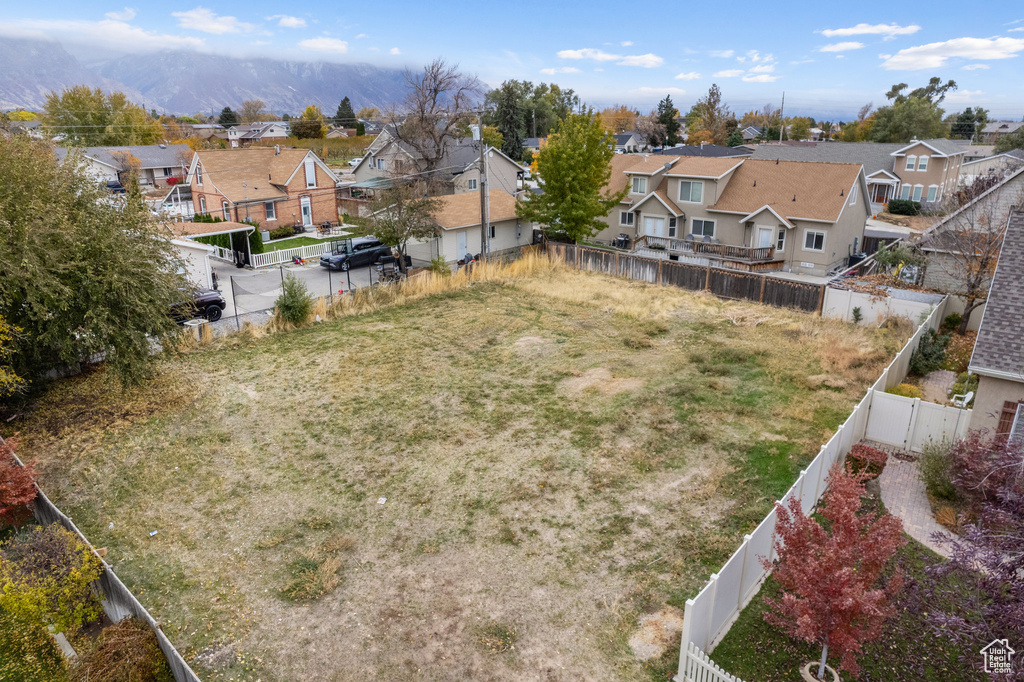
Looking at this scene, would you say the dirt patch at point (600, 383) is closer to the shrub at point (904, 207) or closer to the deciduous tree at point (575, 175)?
the deciduous tree at point (575, 175)

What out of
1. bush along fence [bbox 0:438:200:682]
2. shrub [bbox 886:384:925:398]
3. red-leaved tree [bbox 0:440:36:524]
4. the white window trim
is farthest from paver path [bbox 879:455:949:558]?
the white window trim

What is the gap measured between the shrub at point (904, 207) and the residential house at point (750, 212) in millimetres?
20282

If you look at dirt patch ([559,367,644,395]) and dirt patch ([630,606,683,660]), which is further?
dirt patch ([559,367,644,395])

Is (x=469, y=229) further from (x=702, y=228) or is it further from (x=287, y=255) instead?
(x=702, y=228)

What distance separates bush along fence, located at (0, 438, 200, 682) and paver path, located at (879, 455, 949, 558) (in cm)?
1246

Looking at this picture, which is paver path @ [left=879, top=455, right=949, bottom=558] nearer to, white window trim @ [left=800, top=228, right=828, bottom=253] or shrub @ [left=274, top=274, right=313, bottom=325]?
shrub @ [left=274, top=274, right=313, bottom=325]

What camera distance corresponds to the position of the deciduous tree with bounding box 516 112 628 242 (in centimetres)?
3244

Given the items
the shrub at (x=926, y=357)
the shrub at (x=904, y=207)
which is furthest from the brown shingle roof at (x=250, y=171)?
the shrub at (x=904, y=207)

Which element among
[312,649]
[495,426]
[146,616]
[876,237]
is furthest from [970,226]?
[146,616]

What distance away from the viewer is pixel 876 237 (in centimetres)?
3700

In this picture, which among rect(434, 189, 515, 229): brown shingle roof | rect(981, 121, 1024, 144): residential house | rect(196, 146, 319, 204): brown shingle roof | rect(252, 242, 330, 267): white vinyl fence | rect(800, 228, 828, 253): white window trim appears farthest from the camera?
rect(981, 121, 1024, 144): residential house

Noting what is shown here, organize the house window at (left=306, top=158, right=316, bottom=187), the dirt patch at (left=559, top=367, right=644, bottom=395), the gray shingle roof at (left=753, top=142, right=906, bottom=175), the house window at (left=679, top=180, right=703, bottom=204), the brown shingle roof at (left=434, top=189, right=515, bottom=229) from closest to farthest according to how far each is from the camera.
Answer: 1. the dirt patch at (left=559, top=367, right=644, bottom=395)
2. the brown shingle roof at (left=434, top=189, right=515, bottom=229)
3. the house window at (left=679, top=180, right=703, bottom=204)
4. the house window at (left=306, top=158, right=316, bottom=187)
5. the gray shingle roof at (left=753, top=142, right=906, bottom=175)

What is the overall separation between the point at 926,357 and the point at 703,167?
2017 centimetres

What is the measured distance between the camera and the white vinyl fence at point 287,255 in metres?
33.4
